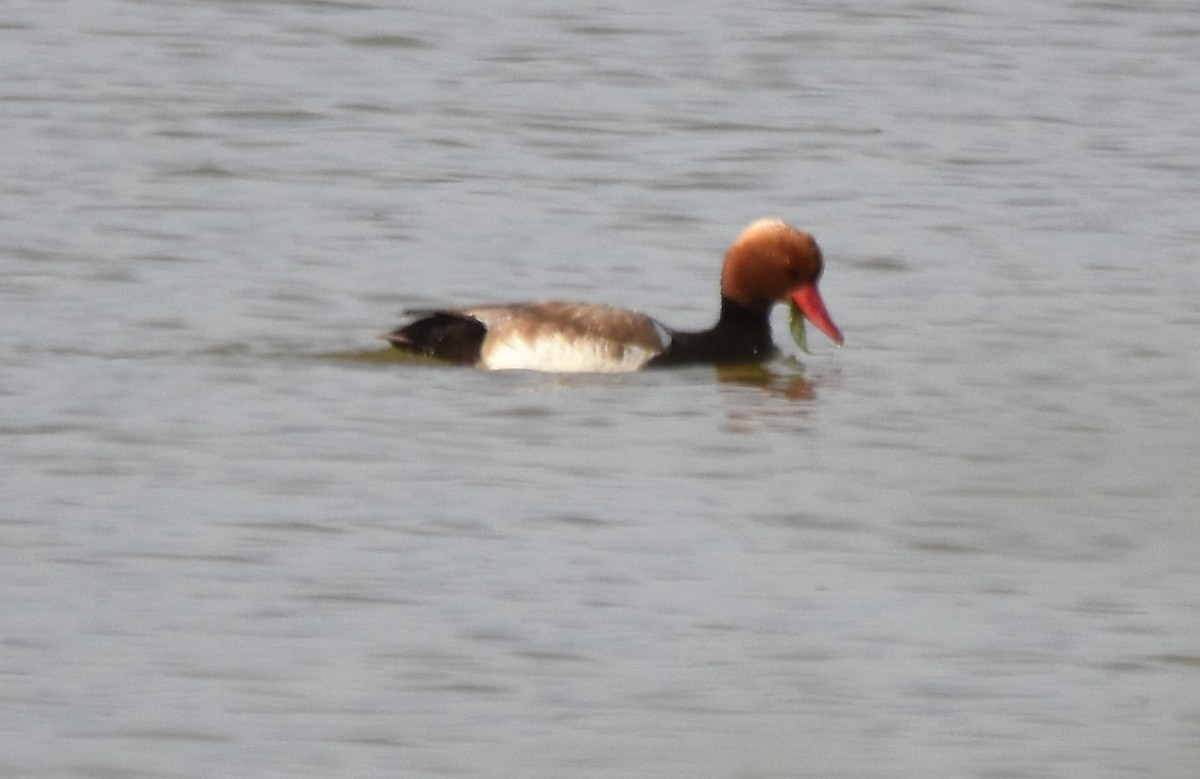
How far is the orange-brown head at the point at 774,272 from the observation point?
1272 cm

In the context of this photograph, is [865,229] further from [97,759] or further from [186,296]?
[97,759]

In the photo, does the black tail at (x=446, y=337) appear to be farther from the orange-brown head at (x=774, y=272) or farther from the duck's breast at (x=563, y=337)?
the orange-brown head at (x=774, y=272)

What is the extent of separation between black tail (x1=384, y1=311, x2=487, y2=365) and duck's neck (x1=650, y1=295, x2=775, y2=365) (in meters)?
0.75

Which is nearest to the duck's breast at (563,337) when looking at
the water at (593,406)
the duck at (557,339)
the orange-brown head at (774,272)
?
the duck at (557,339)

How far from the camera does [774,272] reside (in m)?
12.8

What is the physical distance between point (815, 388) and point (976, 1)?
10512 mm

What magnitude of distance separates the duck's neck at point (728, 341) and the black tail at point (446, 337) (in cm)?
75

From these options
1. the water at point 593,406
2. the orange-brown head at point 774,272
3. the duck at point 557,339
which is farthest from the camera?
the orange-brown head at point 774,272

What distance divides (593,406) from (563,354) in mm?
840

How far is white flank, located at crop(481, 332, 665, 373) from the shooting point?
11.9 meters

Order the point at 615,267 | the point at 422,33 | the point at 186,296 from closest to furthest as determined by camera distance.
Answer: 1. the point at 186,296
2. the point at 615,267
3. the point at 422,33

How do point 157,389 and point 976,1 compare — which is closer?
point 157,389

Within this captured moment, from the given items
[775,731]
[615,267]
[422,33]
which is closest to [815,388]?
[615,267]

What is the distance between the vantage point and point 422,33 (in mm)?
19953
